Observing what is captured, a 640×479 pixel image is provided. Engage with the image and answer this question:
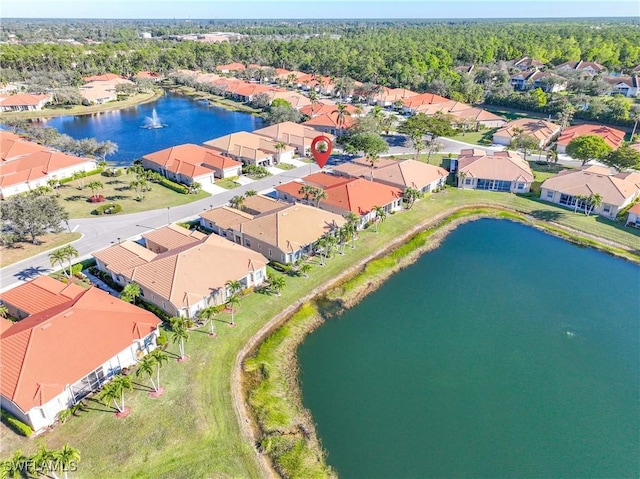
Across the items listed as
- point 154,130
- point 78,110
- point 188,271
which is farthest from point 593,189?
point 78,110

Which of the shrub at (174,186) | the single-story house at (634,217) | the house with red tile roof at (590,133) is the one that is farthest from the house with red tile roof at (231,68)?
the single-story house at (634,217)

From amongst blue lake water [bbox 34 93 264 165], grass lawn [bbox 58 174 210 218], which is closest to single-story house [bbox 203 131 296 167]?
grass lawn [bbox 58 174 210 218]

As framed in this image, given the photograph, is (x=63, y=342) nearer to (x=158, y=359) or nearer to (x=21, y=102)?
(x=158, y=359)

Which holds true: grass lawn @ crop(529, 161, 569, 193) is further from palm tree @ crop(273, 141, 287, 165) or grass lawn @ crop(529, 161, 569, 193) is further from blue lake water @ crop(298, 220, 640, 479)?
palm tree @ crop(273, 141, 287, 165)

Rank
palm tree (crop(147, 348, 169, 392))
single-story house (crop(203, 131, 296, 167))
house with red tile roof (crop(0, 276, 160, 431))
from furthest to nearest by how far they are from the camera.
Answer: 1. single-story house (crop(203, 131, 296, 167))
2. palm tree (crop(147, 348, 169, 392))
3. house with red tile roof (crop(0, 276, 160, 431))

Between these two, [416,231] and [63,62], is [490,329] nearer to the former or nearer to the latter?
[416,231]

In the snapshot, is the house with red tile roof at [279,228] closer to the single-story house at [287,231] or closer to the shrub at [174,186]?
the single-story house at [287,231]

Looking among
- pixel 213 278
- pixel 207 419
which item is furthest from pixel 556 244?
pixel 207 419
